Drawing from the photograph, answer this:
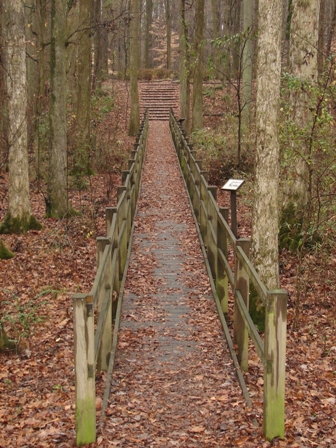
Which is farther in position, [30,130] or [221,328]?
[30,130]

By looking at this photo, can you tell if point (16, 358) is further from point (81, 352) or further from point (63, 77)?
point (63, 77)

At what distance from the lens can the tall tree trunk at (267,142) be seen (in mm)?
6562

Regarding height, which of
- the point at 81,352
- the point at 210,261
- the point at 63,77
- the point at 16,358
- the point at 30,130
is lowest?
the point at 16,358

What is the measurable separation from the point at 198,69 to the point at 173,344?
17493 millimetres

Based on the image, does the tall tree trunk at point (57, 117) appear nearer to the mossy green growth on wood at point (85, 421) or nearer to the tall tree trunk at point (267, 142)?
the tall tree trunk at point (267, 142)

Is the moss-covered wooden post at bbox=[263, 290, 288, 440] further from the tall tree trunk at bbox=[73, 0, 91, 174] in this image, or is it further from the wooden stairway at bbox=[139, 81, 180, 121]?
the wooden stairway at bbox=[139, 81, 180, 121]

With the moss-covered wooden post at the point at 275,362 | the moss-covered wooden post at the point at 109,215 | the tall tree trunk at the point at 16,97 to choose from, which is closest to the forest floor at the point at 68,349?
the moss-covered wooden post at the point at 275,362

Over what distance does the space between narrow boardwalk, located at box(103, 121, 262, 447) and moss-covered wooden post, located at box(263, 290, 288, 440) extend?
29 cm

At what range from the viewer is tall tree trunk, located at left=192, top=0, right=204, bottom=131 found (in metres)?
21.1

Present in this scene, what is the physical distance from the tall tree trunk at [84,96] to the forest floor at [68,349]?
216 inches

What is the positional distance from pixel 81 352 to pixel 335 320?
192 inches

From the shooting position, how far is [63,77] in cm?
1241

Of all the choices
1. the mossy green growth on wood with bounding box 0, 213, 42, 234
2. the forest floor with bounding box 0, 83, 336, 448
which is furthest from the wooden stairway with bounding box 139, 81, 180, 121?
the forest floor with bounding box 0, 83, 336, 448

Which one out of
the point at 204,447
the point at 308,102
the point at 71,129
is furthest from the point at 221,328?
the point at 71,129
